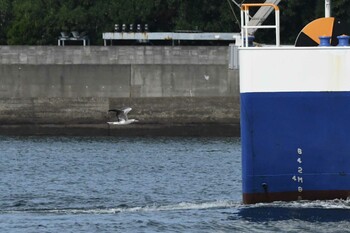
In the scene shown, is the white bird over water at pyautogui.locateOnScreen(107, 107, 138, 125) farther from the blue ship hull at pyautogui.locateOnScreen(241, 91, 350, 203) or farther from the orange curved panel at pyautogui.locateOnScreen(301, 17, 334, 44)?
the blue ship hull at pyautogui.locateOnScreen(241, 91, 350, 203)

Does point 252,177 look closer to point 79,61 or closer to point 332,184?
point 332,184

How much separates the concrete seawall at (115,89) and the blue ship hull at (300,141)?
2686 centimetres

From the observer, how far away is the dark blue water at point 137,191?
84.3 ft

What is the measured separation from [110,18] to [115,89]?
21.1ft

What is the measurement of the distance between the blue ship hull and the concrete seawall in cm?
2686

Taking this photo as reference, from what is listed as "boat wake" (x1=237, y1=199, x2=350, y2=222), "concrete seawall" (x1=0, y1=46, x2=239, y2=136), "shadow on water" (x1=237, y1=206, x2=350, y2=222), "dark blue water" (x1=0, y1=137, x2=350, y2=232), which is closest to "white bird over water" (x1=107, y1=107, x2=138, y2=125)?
"concrete seawall" (x1=0, y1=46, x2=239, y2=136)

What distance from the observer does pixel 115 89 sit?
5500 cm

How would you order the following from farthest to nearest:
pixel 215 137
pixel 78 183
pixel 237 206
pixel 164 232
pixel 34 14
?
pixel 34 14 → pixel 215 137 → pixel 78 183 → pixel 237 206 → pixel 164 232

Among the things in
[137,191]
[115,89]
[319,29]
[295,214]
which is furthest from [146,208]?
[115,89]

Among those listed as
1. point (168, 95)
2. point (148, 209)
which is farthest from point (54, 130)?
point (148, 209)

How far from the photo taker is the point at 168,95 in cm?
5438

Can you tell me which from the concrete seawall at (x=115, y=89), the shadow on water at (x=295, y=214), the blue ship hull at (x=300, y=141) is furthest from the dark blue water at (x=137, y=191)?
the concrete seawall at (x=115, y=89)

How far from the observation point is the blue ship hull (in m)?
25.8

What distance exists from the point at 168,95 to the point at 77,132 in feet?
11.9
